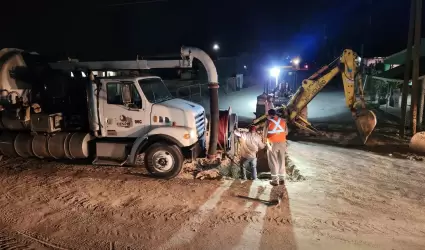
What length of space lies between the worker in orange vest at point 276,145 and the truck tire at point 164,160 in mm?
2227

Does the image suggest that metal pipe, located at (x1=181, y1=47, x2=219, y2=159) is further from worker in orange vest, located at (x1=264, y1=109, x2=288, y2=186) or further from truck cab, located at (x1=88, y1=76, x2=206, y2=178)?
worker in orange vest, located at (x1=264, y1=109, x2=288, y2=186)

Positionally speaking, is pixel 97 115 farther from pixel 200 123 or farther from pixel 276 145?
pixel 276 145

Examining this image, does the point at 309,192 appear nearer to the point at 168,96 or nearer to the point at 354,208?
the point at 354,208

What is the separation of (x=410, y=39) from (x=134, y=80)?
9.81 m

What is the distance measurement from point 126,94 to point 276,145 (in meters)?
3.97

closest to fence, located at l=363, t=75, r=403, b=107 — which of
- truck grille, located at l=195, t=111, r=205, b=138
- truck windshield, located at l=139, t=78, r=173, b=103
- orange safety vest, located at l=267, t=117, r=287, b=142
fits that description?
orange safety vest, located at l=267, t=117, r=287, b=142

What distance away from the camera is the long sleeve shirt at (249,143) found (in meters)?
8.63

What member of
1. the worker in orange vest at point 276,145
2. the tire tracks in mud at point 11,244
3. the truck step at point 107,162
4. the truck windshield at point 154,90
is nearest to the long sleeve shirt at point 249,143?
the worker in orange vest at point 276,145

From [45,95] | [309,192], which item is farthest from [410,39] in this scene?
[45,95]

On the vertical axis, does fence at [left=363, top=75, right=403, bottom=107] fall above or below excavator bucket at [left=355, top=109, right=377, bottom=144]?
above

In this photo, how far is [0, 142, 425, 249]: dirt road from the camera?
230 inches

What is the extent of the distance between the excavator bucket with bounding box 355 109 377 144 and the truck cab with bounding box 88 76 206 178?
217 inches

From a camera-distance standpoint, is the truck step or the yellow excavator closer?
the truck step

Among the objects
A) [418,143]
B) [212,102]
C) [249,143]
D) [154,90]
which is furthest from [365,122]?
[154,90]
